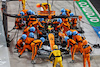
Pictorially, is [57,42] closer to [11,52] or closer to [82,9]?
[11,52]

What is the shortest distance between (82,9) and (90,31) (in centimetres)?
277

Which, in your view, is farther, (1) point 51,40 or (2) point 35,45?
(1) point 51,40

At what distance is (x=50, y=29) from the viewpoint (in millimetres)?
11320

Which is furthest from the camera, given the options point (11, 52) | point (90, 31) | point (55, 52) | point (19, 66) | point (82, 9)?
point (82, 9)

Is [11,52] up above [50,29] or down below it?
below

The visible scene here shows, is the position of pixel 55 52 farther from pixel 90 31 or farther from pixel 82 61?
pixel 90 31

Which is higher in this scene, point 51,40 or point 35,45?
point 51,40

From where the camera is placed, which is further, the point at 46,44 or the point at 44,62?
the point at 46,44

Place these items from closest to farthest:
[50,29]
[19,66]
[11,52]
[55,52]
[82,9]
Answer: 1. [55,52]
2. [19,66]
3. [11,52]
4. [50,29]
5. [82,9]

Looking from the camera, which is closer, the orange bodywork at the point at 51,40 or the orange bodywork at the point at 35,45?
the orange bodywork at the point at 35,45

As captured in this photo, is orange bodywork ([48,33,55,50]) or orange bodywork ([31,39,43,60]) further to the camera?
orange bodywork ([48,33,55,50])

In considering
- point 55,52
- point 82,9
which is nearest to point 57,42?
point 55,52

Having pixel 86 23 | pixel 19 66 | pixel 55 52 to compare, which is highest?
pixel 86 23

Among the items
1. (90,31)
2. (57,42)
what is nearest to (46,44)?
(57,42)
